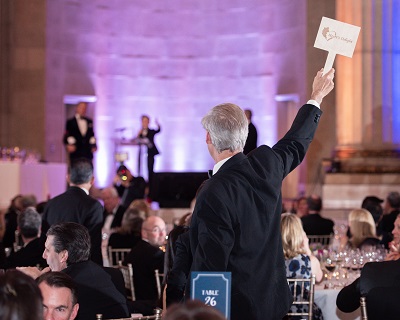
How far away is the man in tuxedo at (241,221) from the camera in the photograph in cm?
343

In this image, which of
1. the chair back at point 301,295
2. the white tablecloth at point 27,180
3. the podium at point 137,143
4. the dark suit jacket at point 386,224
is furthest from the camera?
the podium at point 137,143

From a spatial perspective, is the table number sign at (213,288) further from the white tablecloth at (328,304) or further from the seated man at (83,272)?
the white tablecloth at (328,304)

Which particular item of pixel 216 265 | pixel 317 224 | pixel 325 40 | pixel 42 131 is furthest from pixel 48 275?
pixel 42 131

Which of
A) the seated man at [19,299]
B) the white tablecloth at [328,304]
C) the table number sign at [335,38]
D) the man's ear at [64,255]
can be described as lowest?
the white tablecloth at [328,304]

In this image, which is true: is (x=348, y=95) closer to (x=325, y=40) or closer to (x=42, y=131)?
(x=42, y=131)

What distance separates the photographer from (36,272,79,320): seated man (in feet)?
12.0

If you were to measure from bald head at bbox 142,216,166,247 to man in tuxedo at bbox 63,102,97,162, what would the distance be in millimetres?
7742

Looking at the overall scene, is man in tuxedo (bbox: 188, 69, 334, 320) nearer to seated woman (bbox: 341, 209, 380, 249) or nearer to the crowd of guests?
the crowd of guests

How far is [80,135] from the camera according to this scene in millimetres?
14977

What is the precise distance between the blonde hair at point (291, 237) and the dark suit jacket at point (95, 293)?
1.64 metres

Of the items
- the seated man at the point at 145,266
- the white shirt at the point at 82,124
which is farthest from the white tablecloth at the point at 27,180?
the seated man at the point at 145,266

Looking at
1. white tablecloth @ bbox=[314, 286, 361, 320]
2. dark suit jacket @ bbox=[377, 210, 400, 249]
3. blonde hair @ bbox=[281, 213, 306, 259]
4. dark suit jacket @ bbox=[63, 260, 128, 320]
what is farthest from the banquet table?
dark suit jacket @ bbox=[377, 210, 400, 249]

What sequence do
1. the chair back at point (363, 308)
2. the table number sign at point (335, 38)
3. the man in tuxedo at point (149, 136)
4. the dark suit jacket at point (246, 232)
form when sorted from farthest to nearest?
1. the man in tuxedo at point (149, 136)
2. the chair back at point (363, 308)
3. the table number sign at point (335, 38)
4. the dark suit jacket at point (246, 232)

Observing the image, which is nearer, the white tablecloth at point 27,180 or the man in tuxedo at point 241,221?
the man in tuxedo at point 241,221
